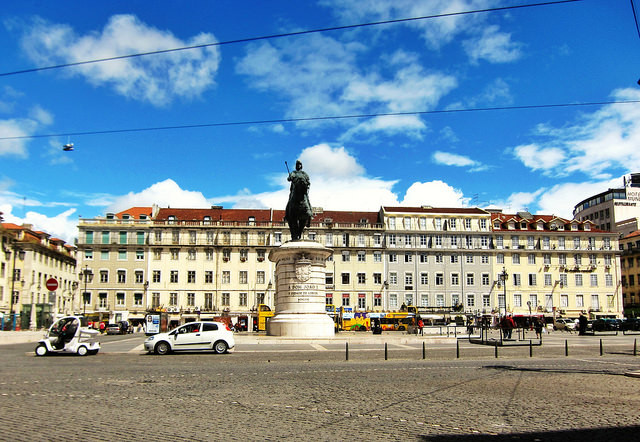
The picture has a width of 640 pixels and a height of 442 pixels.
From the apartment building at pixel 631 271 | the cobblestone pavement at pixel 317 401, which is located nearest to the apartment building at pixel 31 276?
the cobblestone pavement at pixel 317 401

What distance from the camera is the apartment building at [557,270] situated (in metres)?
81.2

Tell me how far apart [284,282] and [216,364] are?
11688mm

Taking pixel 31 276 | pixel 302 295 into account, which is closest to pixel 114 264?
pixel 31 276

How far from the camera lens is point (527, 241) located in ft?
273

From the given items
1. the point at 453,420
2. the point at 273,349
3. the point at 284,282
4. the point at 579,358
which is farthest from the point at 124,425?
the point at 284,282

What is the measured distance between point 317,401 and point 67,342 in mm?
17011

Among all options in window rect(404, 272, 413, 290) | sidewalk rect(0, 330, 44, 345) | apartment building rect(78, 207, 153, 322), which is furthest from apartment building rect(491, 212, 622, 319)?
sidewalk rect(0, 330, 44, 345)

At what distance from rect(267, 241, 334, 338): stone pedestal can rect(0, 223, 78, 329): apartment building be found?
76.4 ft

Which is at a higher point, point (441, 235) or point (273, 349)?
point (441, 235)

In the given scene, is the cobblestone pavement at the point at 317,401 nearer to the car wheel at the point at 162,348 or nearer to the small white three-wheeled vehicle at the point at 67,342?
the small white three-wheeled vehicle at the point at 67,342

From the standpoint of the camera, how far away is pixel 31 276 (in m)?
67.5

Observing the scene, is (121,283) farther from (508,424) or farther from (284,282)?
(508,424)

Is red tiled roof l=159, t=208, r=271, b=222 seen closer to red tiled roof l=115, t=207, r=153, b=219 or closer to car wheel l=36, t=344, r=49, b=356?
red tiled roof l=115, t=207, r=153, b=219

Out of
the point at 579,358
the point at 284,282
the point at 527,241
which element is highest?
the point at 527,241
